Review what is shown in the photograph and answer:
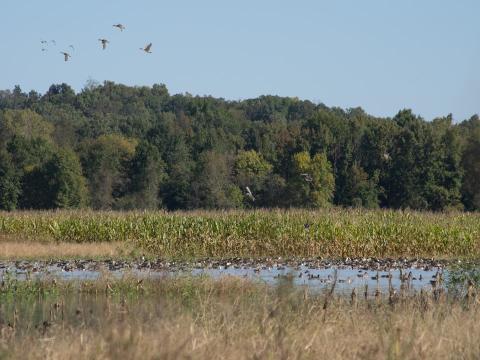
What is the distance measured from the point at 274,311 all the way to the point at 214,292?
8761mm

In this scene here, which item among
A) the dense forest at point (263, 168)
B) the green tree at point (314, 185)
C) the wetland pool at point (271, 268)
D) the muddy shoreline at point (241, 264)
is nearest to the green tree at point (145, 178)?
the dense forest at point (263, 168)

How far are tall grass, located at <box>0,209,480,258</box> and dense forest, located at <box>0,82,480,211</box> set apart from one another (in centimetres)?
3276

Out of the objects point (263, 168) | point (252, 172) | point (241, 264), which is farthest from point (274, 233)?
point (252, 172)

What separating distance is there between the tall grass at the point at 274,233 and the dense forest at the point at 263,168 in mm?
32764

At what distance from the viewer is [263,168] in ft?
295

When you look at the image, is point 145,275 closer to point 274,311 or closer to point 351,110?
point 274,311

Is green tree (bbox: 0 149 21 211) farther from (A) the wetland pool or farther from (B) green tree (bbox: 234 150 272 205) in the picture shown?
(A) the wetland pool

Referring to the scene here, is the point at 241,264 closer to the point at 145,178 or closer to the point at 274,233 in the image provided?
the point at 274,233

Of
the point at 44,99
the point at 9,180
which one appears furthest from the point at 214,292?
the point at 44,99

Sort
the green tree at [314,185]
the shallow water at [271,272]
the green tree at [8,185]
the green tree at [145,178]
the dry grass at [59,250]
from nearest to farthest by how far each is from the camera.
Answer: the shallow water at [271,272], the dry grass at [59,250], the green tree at [8,185], the green tree at [314,185], the green tree at [145,178]

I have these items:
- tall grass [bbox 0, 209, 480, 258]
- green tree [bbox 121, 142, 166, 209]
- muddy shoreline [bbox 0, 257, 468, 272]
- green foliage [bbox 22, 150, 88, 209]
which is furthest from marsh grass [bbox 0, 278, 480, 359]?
green tree [bbox 121, 142, 166, 209]

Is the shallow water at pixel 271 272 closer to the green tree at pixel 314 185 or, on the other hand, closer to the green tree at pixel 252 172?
the green tree at pixel 314 185

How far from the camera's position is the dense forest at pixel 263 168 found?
78625mm

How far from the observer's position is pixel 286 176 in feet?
291
